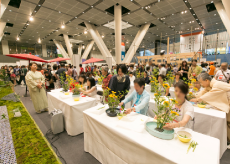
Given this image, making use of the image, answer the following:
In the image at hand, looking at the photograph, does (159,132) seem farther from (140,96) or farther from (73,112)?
(73,112)

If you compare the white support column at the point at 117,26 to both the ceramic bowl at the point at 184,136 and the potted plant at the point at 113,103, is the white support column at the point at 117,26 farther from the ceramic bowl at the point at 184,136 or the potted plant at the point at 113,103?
the ceramic bowl at the point at 184,136

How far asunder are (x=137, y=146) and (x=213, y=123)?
143 cm

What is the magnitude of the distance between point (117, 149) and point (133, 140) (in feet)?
1.11

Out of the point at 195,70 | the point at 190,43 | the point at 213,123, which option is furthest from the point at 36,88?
the point at 190,43

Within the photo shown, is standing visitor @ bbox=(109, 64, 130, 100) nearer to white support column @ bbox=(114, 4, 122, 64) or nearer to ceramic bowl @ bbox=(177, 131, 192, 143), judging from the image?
ceramic bowl @ bbox=(177, 131, 192, 143)

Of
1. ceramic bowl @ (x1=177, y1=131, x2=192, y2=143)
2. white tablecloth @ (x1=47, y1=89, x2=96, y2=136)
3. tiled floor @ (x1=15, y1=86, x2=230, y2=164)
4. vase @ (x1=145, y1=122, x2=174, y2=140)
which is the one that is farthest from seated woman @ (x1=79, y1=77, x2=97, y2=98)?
ceramic bowl @ (x1=177, y1=131, x2=192, y2=143)

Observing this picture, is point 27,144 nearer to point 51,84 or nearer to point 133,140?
point 133,140

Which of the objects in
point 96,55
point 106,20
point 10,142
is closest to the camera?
point 10,142

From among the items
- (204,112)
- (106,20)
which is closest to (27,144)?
(204,112)

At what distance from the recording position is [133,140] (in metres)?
1.16

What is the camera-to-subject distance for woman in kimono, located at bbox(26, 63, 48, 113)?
3.34 m

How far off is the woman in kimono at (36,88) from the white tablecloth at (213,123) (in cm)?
336

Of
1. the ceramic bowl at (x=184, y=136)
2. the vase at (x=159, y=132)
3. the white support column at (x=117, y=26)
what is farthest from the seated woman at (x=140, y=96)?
the white support column at (x=117, y=26)

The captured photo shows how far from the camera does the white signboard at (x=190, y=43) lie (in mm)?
9562
